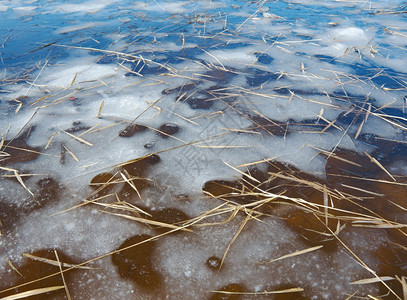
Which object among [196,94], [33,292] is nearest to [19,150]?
[33,292]

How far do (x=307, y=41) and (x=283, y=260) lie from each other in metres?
2.09

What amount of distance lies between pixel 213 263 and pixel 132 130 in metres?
0.81

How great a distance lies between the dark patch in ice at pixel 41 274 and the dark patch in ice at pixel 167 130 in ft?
2.24

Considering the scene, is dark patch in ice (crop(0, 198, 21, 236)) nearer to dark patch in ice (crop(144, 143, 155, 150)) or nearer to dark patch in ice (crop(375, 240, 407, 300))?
dark patch in ice (crop(144, 143, 155, 150))

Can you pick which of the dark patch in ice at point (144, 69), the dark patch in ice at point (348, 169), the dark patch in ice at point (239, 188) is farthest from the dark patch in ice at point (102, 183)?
the dark patch in ice at point (144, 69)

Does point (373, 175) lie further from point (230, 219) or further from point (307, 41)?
point (307, 41)

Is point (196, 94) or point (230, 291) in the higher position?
point (196, 94)

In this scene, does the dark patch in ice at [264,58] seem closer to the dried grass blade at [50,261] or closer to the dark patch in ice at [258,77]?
the dark patch in ice at [258,77]

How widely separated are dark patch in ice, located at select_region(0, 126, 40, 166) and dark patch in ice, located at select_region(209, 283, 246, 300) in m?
1.00

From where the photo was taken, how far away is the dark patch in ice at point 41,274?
75 cm

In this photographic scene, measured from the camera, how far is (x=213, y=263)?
32.3 inches

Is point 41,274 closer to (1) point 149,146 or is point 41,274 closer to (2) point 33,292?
(2) point 33,292

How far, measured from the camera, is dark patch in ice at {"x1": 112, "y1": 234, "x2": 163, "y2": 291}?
30.7 inches

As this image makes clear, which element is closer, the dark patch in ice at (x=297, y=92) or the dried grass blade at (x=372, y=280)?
the dried grass blade at (x=372, y=280)
